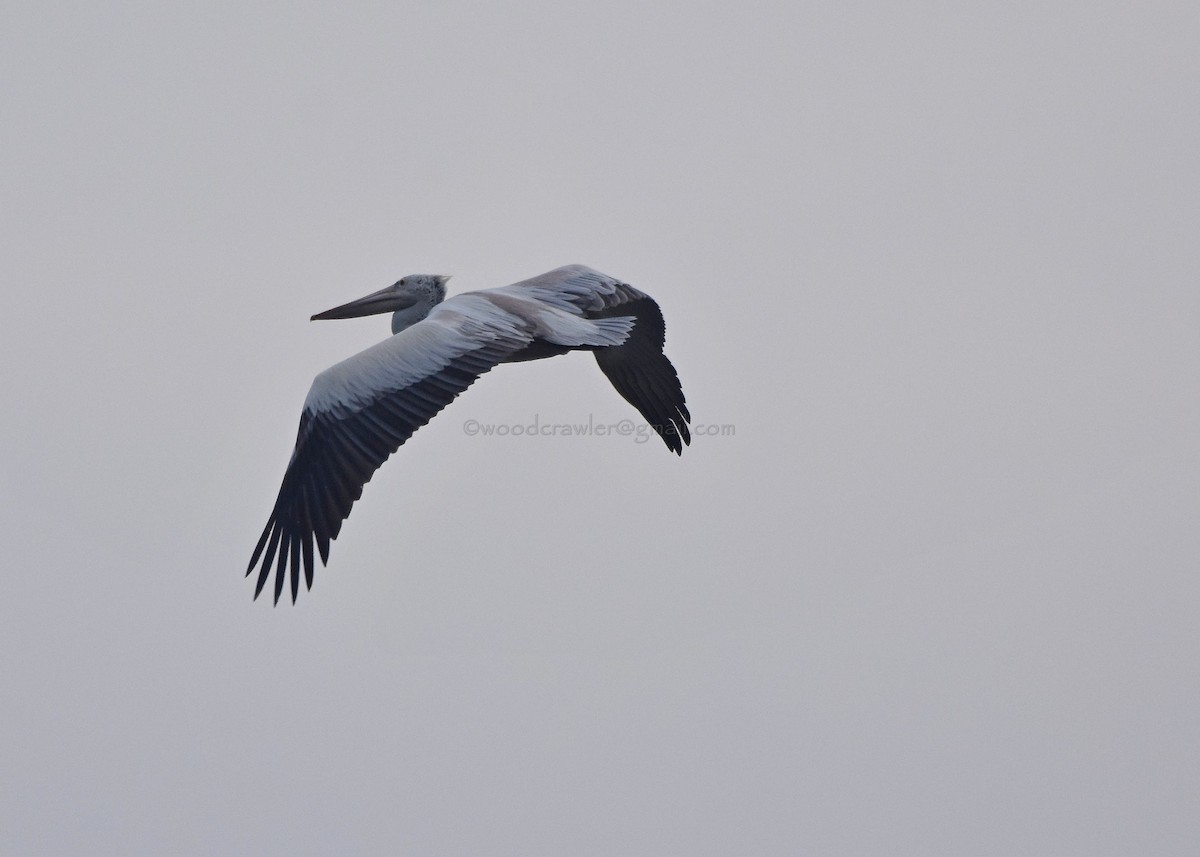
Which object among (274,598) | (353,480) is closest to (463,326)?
(353,480)

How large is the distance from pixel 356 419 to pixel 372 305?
277cm

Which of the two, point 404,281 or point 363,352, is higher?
point 404,281

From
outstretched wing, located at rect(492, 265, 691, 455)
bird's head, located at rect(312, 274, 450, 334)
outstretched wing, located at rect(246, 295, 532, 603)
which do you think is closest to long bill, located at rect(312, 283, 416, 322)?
bird's head, located at rect(312, 274, 450, 334)

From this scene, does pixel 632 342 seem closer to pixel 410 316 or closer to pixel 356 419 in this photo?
pixel 410 316

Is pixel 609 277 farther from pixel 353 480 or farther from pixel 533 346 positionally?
pixel 353 480

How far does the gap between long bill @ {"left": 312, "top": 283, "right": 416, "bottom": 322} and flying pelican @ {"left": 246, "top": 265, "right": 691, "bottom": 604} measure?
47.8 inches

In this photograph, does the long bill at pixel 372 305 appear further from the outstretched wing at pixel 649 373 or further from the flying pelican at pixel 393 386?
the outstretched wing at pixel 649 373

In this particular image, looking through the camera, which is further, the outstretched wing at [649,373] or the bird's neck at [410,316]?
the bird's neck at [410,316]

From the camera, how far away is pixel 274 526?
33.5ft

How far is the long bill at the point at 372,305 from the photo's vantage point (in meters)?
12.8

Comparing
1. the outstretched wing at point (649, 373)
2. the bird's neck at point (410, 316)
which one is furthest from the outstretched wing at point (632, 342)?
the bird's neck at point (410, 316)

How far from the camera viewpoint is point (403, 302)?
12961 millimetres

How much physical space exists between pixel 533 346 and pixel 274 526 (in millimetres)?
2208

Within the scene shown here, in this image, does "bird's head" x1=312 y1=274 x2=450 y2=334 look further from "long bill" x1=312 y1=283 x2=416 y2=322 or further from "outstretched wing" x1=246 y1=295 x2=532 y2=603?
"outstretched wing" x1=246 y1=295 x2=532 y2=603
